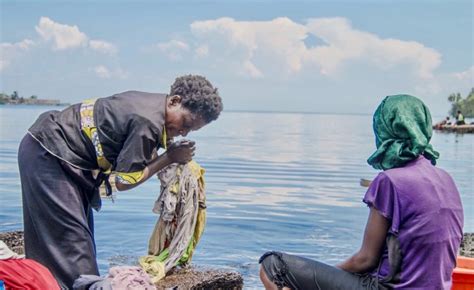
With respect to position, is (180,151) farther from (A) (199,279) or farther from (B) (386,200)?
(B) (386,200)

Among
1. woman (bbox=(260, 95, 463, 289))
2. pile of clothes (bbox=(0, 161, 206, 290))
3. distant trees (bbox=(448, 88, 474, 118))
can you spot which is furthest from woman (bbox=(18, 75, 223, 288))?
distant trees (bbox=(448, 88, 474, 118))

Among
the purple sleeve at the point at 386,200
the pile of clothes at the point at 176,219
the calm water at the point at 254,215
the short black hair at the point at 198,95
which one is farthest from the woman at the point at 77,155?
the calm water at the point at 254,215

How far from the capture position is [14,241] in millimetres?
5508

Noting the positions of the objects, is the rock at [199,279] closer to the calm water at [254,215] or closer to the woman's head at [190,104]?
the woman's head at [190,104]

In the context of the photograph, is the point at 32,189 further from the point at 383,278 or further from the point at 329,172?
the point at 329,172

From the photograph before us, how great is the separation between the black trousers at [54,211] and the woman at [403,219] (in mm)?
1240

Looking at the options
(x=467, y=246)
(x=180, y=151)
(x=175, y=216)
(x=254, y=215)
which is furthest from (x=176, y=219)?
(x=254, y=215)

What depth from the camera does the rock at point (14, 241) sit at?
17.6ft

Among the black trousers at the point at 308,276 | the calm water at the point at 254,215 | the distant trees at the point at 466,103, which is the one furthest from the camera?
the distant trees at the point at 466,103

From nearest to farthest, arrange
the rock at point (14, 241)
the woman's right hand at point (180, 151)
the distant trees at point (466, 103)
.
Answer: the woman's right hand at point (180, 151) → the rock at point (14, 241) → the distant trees at point (466, 103)

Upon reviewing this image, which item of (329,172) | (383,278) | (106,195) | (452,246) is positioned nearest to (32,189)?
(106,195)

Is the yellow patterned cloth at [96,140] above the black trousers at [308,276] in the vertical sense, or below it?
above

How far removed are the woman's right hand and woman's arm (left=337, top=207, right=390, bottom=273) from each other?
1.19 meters

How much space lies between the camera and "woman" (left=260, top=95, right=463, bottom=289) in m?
3.05
